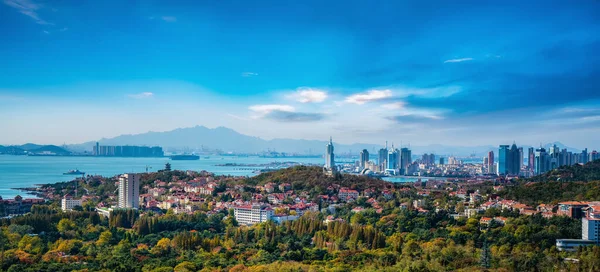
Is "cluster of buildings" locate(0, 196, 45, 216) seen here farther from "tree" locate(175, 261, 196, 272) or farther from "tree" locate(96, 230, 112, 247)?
"tree" locate(175, 261, 196, 272)

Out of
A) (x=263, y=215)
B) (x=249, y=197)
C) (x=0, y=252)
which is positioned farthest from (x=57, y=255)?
(x=249, y=197)

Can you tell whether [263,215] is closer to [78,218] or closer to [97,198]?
[78,218]

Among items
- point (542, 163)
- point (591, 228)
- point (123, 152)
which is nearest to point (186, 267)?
point (591, 228)

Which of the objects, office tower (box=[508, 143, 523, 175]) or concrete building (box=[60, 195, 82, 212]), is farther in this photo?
office tower (box=[508, 143, 523, 175])

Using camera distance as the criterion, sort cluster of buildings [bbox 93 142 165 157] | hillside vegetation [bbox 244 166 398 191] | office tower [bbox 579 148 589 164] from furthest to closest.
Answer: cluster of buildings [bbox 93 142 165 157], office tower [bbox 579 148 589 164], hillside vegetation [bbox 244 166 398 191]

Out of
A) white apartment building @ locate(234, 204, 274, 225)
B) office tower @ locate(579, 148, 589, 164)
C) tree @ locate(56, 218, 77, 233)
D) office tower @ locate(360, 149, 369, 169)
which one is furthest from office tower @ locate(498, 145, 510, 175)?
tree @ locate(56, 218, 77, 233)

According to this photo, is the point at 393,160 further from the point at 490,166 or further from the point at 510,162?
the point at 510,162
